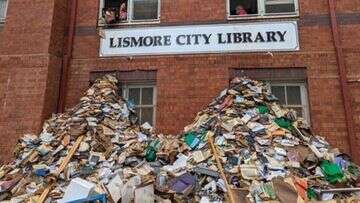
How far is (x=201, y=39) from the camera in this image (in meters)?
10.6

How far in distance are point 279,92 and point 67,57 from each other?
520cm

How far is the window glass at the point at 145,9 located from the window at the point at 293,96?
3.52 meters

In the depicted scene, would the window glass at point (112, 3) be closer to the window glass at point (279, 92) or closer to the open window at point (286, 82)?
the open window at point (286, 82)

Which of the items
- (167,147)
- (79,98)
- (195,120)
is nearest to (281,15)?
(195,120)

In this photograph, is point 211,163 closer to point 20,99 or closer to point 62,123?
point 62,123

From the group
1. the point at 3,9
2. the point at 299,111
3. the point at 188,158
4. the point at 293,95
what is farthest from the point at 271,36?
the point at 3,9

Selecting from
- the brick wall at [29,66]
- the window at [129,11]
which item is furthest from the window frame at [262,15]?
the brick wall at [29,66]

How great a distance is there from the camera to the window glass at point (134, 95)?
419 inches

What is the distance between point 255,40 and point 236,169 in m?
3.94

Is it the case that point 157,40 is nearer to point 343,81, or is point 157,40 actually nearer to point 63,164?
point 63,164

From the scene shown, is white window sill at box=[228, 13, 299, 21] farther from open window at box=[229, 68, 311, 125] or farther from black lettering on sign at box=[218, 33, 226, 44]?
open window at box=[229, 68, 311, 125]

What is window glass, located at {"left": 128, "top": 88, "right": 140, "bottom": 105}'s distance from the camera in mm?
10637

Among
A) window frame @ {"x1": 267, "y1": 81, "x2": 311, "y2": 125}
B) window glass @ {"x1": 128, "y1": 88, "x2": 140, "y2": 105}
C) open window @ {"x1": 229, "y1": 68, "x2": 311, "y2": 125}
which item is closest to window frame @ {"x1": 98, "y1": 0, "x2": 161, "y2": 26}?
window glass @ {"x1": 128, "y1": 88, "x2": 140, "y2": 105}

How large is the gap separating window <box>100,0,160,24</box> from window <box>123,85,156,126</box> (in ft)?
5.74
